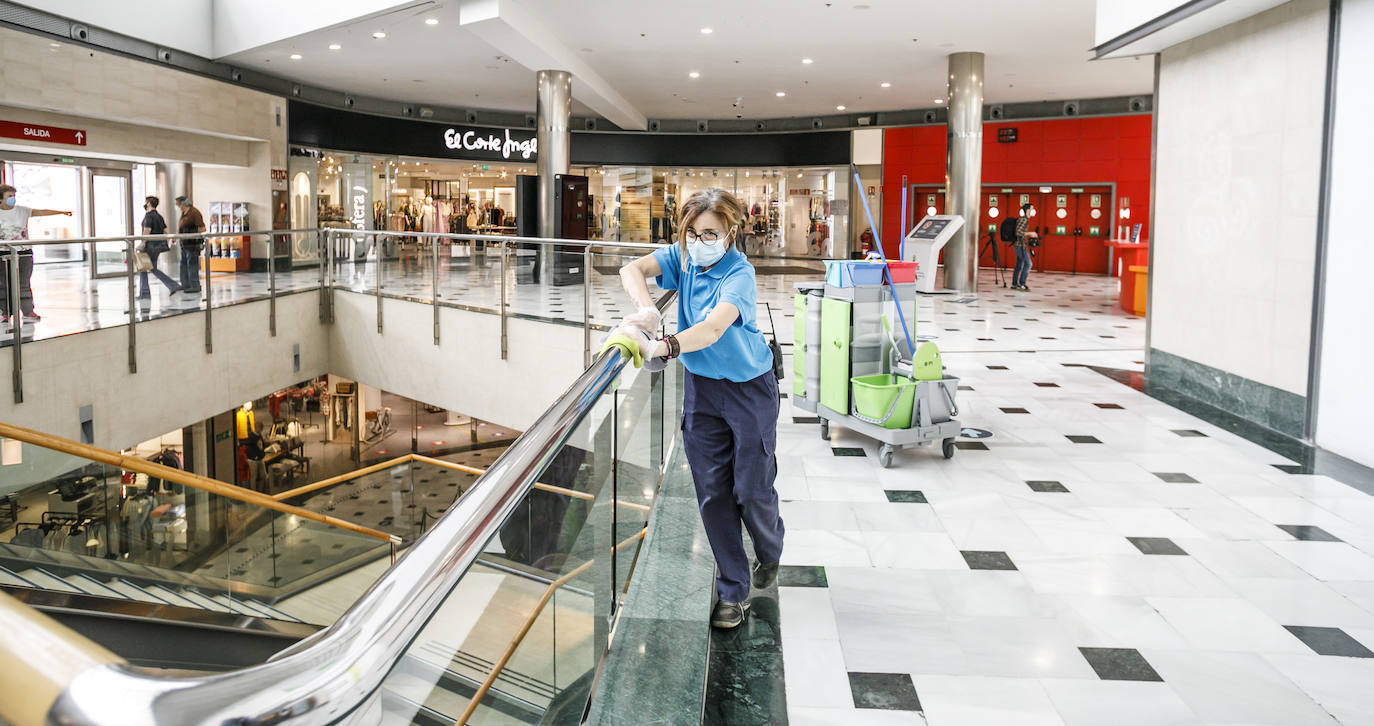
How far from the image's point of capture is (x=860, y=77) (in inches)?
684

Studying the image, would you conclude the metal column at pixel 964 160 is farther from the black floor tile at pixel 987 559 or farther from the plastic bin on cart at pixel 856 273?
the black floor tile at pixel 987 559

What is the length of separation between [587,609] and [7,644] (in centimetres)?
154

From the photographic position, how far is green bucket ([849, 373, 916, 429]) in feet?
16.8

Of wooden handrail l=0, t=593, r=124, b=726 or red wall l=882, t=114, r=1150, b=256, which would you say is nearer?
wooden handrail l=0, t=593, r=124, b=726

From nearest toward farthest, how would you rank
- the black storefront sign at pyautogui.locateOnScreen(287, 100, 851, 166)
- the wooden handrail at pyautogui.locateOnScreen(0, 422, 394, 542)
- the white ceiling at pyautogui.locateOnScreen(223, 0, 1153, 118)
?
the wooden handrail at pyautogui.locateOnScreen(0, 422, 394, 542) < the white ceiling at pyautogui.locateOnScreen(223, 0, 1153, 118) < the black storefront sign at pyautogui.locateOnScreen(287, 100, 851, 166)

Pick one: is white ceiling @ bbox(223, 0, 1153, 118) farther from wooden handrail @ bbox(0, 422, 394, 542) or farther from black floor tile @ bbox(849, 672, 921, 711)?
black floor tile @ bbox(849, 672, 921, 711)

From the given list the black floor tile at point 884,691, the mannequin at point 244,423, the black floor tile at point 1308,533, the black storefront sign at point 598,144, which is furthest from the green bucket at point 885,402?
the black storefront sign at point 598,144

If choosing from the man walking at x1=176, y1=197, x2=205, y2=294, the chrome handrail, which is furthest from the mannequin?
the chrome handrail

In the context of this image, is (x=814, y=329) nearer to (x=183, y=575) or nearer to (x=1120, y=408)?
(x=1120, y=408)

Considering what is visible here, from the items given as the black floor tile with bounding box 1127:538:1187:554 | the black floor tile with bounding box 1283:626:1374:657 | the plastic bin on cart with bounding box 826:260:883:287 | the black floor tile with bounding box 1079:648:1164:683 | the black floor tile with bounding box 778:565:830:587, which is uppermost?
the plastic bin on cart with bounding box 826:260:883:287

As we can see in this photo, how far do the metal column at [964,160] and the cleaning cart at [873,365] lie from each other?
10.4 metres

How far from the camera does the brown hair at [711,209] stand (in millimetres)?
2641

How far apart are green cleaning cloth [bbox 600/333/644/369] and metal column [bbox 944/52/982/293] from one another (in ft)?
46.5

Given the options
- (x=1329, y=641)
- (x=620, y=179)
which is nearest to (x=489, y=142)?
(x=620, y=179)
